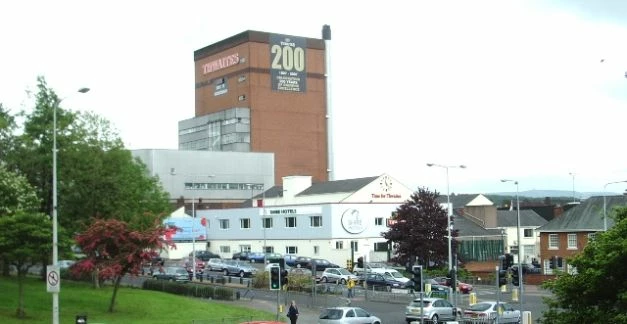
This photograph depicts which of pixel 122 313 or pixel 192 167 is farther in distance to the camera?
pixel 192 167

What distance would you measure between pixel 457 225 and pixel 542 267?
17.2m

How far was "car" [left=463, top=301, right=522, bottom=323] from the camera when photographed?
45062 mm

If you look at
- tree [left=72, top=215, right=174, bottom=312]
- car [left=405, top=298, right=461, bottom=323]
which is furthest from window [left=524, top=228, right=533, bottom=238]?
tree [left=72, top=215, right=174, bottom=312]

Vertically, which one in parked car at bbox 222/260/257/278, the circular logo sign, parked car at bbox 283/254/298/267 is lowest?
parked car at bbox 222/260/257/278

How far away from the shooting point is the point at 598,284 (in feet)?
71.6

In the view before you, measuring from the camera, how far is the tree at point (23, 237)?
4138 cm

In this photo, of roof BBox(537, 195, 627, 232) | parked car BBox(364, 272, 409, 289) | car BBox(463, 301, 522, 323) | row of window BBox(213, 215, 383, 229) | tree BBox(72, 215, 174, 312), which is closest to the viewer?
car BBox(463, 301, 522, 323)

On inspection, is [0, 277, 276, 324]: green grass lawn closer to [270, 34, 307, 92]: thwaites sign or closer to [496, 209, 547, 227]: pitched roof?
[496, 209, 547, 227]: pitched roof

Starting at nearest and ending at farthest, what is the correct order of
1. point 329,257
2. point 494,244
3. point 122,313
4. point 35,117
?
point 122,313 → point 35,117 → point 329,257 → point 494,244

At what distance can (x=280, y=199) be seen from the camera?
4021 inches

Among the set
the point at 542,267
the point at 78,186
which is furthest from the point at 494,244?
the point at 78,186

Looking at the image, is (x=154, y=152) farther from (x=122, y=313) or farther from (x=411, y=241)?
(x=122, y=313)

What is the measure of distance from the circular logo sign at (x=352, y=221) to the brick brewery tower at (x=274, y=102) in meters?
43.9

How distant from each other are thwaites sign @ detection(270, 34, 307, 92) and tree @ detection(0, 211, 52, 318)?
96846mm
